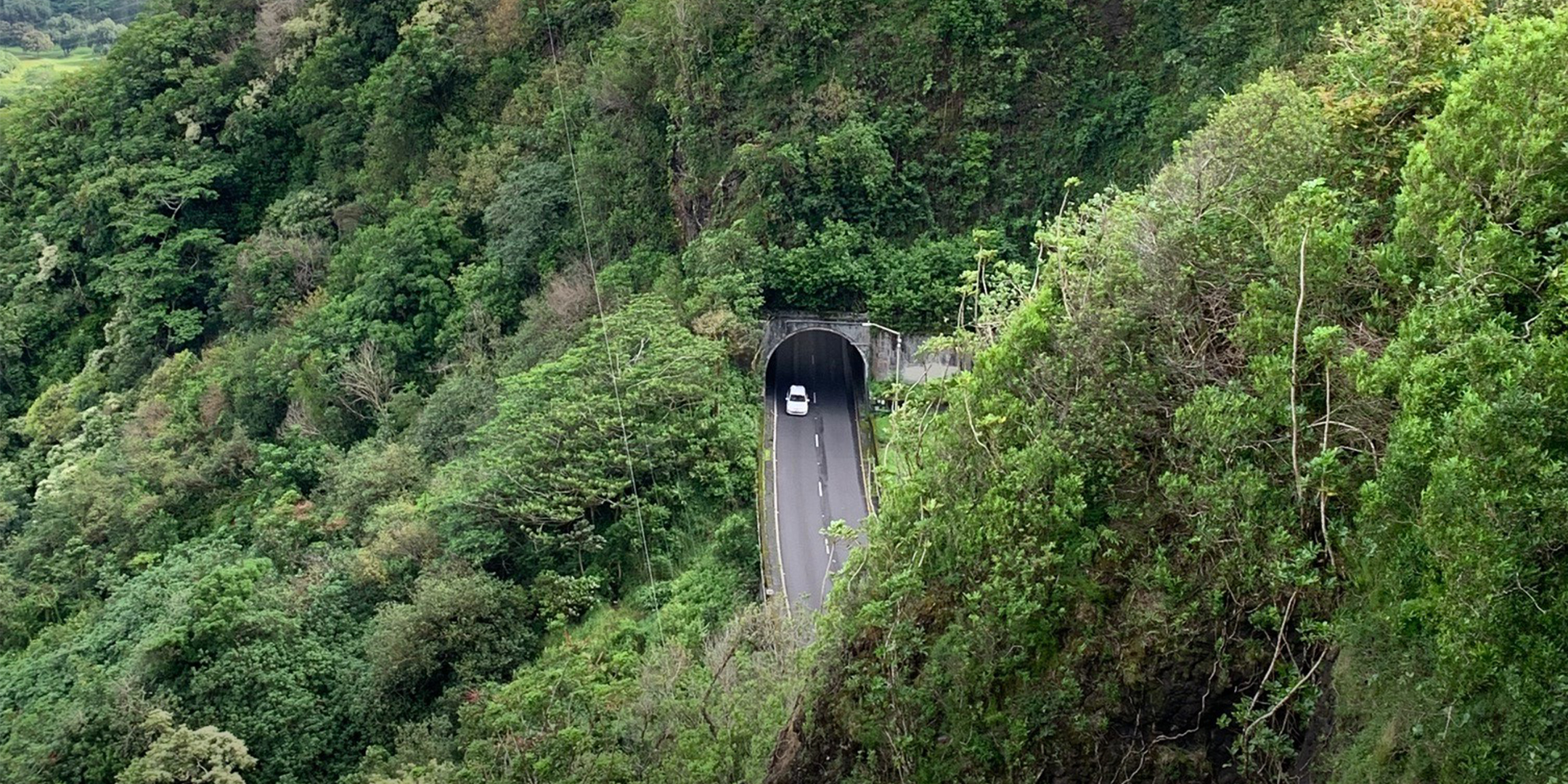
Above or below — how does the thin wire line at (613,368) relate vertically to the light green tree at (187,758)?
above

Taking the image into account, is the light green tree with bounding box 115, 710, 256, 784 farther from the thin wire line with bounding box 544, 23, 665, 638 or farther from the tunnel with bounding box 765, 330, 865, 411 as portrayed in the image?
the tunnel with bounding box 765, 330, 865, 411

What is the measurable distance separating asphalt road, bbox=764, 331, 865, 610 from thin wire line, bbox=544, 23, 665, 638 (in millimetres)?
2326

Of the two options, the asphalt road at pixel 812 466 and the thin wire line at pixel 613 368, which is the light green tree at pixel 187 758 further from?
the asphalt road at pixel 812 466

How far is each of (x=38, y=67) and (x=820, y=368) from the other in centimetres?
7945

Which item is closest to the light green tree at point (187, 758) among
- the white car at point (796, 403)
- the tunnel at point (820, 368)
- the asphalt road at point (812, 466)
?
the asphalt road at point (812, 466)

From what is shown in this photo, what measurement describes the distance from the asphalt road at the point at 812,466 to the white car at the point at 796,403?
0.45 feet

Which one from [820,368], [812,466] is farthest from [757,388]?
[820,368]

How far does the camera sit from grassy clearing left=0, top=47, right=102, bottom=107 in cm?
7069

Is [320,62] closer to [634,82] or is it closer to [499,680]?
[634,82]

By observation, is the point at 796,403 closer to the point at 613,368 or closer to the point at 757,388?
the point at 757,388

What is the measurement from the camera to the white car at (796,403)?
2886cm

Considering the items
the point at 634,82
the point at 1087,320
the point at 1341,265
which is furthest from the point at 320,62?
the point at 1341,265

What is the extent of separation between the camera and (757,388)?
2817 cm

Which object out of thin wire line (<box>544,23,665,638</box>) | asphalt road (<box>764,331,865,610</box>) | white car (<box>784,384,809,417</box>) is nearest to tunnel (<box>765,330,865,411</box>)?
asphalt road (<box>764,331,865,610</box>)
